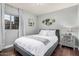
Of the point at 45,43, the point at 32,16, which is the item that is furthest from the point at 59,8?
the point at 45,43

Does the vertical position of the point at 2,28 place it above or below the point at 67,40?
above

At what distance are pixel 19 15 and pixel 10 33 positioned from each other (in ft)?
1.28

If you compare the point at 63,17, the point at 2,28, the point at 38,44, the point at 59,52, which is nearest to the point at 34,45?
the point at 38,44

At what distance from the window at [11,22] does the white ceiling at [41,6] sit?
230mm

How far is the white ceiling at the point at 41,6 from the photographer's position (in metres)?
1.20

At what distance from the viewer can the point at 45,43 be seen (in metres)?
1.28

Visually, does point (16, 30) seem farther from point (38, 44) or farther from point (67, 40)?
point (67, 40)

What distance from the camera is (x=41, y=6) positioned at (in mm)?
1251

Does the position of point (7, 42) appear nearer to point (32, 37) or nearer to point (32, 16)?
point (32, 37)

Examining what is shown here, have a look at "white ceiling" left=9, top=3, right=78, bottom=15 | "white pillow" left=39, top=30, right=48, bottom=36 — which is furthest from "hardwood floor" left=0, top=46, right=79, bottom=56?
"white ceiling" left=9, top=3, right=78, bottom=15

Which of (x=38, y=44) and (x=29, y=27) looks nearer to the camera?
(x=38, y=44)

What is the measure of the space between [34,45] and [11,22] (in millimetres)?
614

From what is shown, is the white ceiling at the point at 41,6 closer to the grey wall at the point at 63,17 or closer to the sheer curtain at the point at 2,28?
the grey wall at the point at 63,17

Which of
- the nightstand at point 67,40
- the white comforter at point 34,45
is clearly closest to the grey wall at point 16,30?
the white comforter at point 34,45
